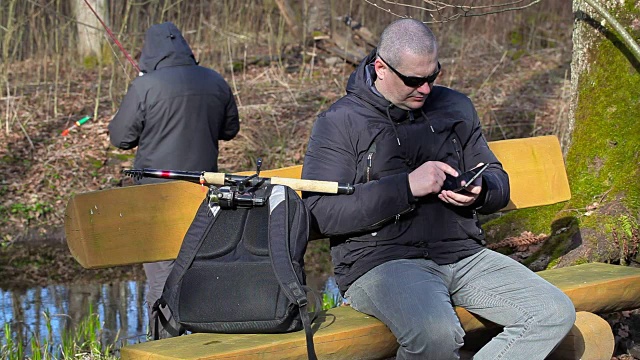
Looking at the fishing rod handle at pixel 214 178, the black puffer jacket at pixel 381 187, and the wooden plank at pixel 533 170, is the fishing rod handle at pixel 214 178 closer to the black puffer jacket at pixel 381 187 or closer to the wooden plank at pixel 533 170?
the black puffer jacket at pixel 381 187

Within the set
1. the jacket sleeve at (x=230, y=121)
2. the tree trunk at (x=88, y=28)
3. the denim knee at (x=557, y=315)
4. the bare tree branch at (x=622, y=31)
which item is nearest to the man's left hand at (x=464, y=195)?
the denim knee at (x=557, y=315)

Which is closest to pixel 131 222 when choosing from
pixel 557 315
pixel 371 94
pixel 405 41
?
pixel 371 94

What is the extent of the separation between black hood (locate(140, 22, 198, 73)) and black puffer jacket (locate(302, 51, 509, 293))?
1879 millimetres

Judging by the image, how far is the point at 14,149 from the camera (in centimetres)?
1047

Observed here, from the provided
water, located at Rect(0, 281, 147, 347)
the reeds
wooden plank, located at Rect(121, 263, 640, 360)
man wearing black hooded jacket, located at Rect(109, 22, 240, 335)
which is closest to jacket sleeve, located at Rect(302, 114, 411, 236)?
wooden plank, located at Rect(121, 263, 640, 360)

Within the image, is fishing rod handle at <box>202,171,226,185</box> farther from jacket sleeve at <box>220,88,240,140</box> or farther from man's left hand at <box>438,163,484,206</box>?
jacket sleeve at <box>220,88,240,140</box>

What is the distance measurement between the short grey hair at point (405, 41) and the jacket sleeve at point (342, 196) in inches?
13.4

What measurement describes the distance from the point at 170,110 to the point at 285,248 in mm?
2277

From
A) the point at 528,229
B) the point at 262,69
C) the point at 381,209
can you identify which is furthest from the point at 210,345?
the point at 262,69

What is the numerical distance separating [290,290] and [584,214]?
2.53 metres

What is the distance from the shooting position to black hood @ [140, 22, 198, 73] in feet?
18.0

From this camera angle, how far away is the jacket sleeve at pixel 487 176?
12.6ft

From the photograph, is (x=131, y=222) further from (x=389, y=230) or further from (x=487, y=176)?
(x=487, y=176)

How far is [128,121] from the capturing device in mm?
5414
